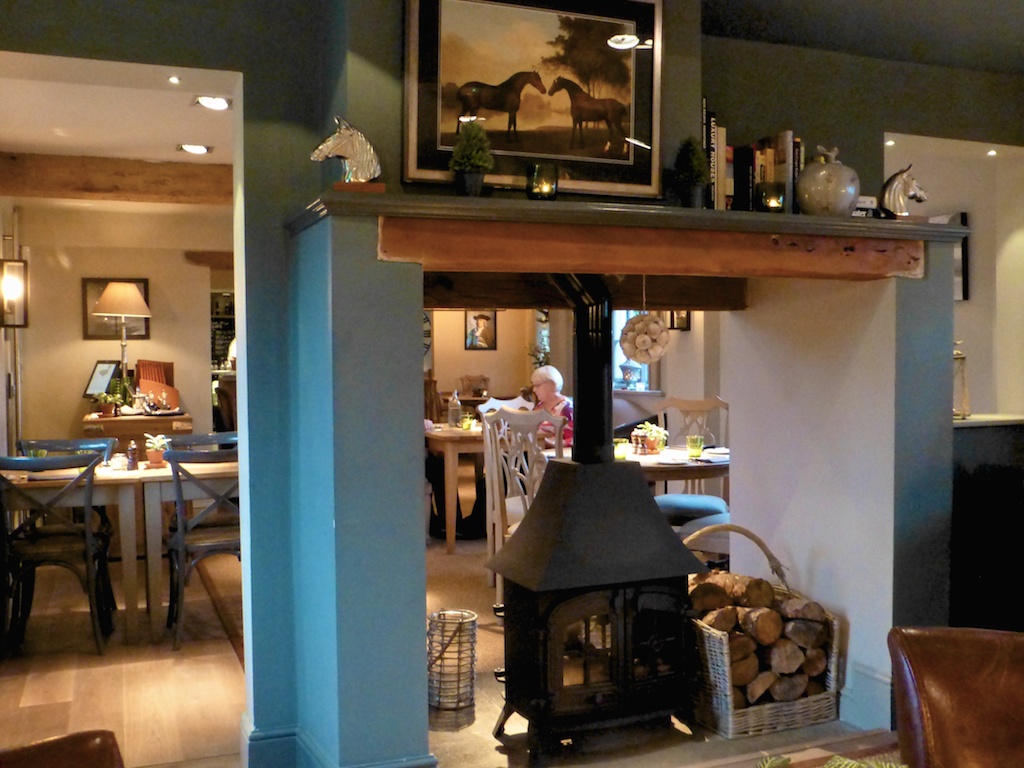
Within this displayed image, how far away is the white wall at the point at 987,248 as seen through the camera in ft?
13.9

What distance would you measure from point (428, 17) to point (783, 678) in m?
2.33

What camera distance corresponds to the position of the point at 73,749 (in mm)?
1406

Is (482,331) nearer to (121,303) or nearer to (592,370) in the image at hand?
(121,303)

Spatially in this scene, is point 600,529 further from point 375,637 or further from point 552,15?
point 552,15

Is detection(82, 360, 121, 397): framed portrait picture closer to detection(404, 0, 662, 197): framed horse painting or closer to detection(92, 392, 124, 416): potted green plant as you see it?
detection(92, 392, 124, 416): potted green plant

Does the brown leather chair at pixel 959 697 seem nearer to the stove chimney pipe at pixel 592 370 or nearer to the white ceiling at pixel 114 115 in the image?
the stove chimney pipe at pixel 592 370

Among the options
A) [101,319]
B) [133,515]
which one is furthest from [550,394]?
[101,319]

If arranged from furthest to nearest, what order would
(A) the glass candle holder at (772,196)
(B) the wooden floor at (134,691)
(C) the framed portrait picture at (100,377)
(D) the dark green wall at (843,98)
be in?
(C) the framed portrait picture at (100,377) < (D) the dark green wall at (843,98) < (B) the wooden floor at (134,691) < (A) the glass candle holder at (772,196)

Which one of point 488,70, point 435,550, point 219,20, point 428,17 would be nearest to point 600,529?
point 488,70

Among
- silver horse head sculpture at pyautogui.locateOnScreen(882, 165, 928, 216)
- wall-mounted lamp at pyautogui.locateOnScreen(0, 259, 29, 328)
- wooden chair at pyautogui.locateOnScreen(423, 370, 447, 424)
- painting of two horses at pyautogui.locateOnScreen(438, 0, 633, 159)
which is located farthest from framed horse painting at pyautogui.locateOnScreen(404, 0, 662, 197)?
wooden chair at pyautogui.locateOnScreen(423, 370, 447, 424)

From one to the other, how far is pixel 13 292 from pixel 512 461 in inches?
114

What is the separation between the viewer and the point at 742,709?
9.66ft

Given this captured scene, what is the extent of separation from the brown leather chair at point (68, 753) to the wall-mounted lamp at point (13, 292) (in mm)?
4192

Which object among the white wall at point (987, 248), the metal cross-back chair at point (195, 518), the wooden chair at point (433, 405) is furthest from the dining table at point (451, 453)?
the wooden chair at point (433, 405)
